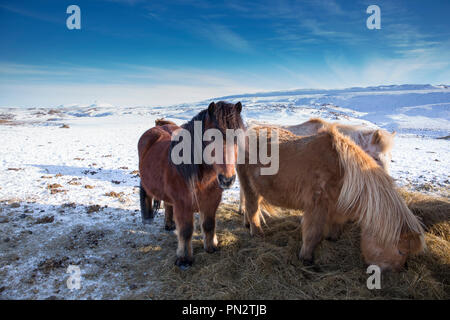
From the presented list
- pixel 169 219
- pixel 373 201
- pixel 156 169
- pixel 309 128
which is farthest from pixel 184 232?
pixel 309 128

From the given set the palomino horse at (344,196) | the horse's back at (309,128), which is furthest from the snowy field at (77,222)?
the horse's back at (309,128)

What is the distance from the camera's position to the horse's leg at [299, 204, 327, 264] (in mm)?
2920

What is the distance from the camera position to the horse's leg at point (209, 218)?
10.0 feet

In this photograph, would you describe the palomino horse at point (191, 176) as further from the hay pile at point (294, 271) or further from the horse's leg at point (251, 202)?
the horse's leg at point (251, 202)

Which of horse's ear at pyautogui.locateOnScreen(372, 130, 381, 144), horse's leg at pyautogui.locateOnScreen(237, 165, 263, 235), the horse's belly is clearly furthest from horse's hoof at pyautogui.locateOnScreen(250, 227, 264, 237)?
horse's ear at pyautogui.locateOnScreen(372, 130, 381, 144)

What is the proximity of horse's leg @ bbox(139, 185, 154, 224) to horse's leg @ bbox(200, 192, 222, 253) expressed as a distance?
1.34 meters

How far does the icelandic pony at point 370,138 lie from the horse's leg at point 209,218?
241 centimetres

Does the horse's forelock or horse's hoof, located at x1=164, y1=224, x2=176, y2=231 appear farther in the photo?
horse's hoof, located at x1=164, y1=224, x2=176, y2=231

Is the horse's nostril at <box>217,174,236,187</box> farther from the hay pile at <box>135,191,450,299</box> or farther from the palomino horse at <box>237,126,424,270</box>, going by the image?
the hay pile at <box>135,191,450,299</box>

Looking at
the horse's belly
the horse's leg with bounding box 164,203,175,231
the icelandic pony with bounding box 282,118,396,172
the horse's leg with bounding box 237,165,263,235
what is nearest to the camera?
the horse's belly

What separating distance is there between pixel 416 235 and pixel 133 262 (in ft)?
12.2

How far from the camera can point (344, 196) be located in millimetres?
2812
